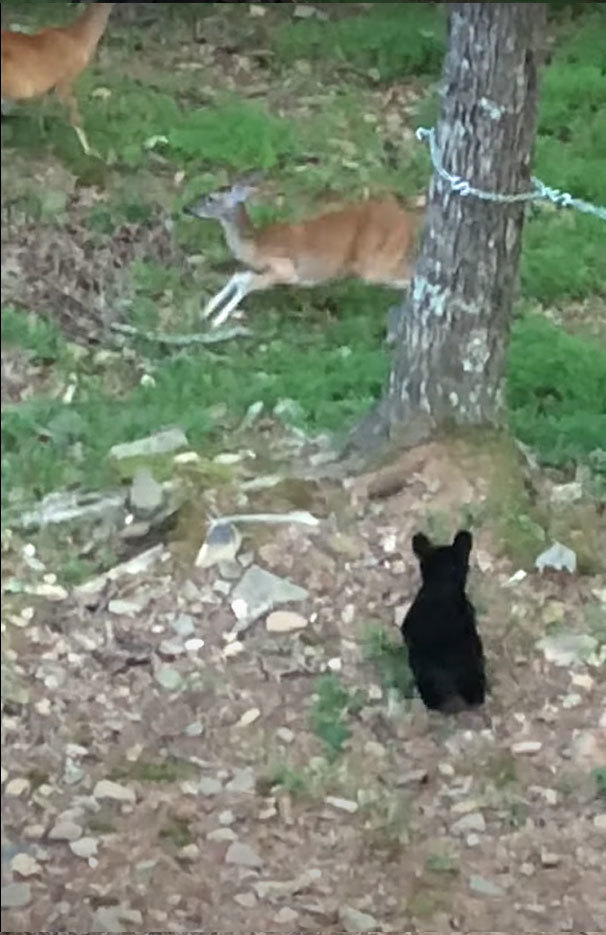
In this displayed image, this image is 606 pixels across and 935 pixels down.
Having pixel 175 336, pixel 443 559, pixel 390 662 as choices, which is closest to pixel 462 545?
pixel 443 559

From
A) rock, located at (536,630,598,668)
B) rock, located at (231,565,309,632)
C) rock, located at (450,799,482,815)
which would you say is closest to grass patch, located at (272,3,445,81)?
rock, located at (231,565,309,632)

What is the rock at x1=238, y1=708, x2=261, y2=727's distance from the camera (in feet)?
5.31

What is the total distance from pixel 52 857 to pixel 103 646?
187 millimetres

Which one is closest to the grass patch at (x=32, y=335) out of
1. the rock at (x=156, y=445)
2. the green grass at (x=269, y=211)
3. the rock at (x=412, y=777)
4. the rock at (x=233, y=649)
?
the green grass at (x=269, y=211)

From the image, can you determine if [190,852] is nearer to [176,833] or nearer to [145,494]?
[176,833]

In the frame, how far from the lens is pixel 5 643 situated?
1.30 m

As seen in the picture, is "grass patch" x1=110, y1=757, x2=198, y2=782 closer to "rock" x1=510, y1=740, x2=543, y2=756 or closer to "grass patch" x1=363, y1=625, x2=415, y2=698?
"grass patch" x1=363, y1=625, x2=415, y2=698

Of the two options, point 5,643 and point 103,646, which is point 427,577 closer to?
point 103,646

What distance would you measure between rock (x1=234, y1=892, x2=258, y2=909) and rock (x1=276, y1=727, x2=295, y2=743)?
145 millimetres

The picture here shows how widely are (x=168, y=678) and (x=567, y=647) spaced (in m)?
0.49

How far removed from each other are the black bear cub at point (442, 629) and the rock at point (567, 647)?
0.12 m

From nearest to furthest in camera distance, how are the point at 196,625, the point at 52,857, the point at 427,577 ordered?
the point at 52,857 → the point at 196,625 → the point at 427,577

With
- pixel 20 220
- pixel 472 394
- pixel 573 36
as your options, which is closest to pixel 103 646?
pixel 20 220

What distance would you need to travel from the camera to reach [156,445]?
157 centimetres
